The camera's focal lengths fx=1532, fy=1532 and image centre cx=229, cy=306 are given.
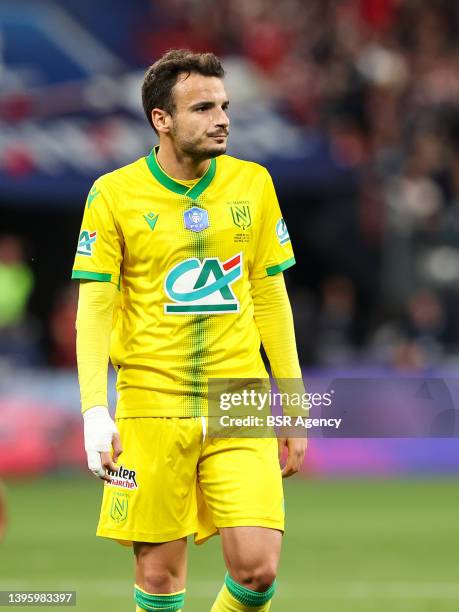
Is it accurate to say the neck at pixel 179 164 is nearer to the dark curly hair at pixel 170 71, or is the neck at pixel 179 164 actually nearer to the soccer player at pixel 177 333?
the soccer player at pixel 177 333

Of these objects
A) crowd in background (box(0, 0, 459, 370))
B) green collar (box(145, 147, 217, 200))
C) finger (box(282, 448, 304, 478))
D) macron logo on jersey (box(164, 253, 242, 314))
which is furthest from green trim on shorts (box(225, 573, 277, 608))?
crowd in background (box(0, 0, 459, 370))

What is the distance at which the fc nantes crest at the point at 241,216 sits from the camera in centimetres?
588

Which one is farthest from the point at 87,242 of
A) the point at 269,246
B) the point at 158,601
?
the point at 158,601

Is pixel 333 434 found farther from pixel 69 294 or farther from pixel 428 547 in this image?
pixel 69 294

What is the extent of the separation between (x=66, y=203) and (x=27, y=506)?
213 inches

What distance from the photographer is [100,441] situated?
5.49 meters

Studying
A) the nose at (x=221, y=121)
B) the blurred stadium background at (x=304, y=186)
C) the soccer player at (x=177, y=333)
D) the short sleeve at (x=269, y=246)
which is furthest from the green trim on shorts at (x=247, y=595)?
the blurred stadium background at (x=304, y=186)

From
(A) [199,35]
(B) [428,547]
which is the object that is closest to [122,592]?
(B) [428,547]

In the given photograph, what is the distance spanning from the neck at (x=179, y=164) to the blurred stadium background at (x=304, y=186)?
706cm

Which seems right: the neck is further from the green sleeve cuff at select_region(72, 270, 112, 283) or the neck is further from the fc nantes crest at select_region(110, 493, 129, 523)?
the fc nantes crest at select_region(110, 493, 129, 523)

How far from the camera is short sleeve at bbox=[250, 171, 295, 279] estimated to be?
19.5 feet

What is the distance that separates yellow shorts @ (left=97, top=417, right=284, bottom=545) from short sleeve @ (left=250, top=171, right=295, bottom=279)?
0.64 m

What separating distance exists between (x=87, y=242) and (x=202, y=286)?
0.46 m

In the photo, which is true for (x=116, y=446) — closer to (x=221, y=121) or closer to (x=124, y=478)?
(x=124, y=478)
